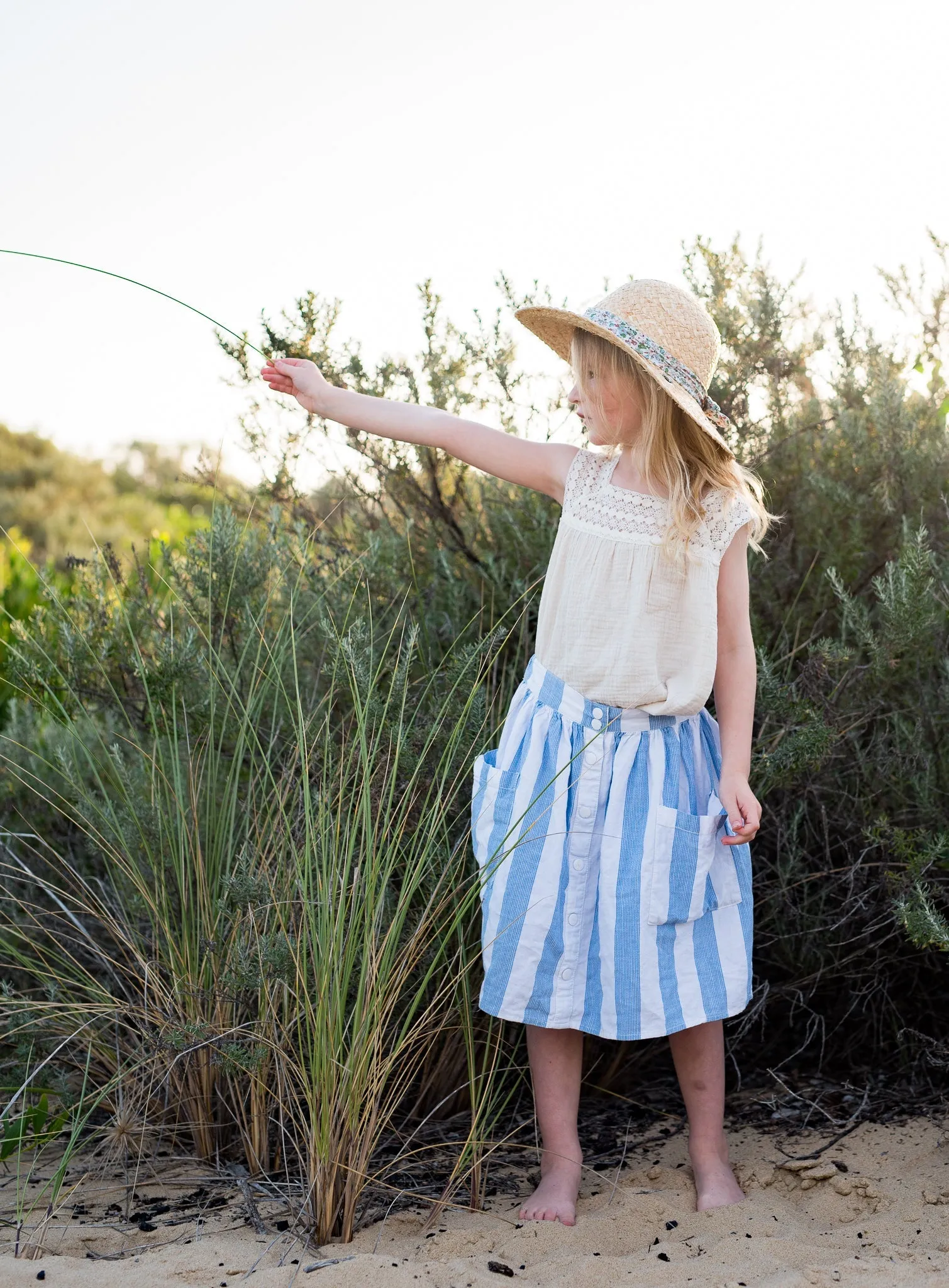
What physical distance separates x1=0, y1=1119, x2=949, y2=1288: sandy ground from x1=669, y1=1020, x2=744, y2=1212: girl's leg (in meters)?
0.07

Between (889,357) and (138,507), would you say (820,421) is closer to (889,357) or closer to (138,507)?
(889,357)

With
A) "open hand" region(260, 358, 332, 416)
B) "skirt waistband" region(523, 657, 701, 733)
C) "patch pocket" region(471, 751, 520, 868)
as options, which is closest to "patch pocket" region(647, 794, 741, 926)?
"skirt waistband" region(523, 657, 701, 733)

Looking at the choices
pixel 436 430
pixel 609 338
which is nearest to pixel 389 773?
Result: pixel 436 430

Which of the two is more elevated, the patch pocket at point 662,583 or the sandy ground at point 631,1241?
the patch pocket at point 662,583

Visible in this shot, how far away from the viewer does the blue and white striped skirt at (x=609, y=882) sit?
2.17 m

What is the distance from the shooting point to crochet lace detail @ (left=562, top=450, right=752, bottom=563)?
Answer: 2.22 meters

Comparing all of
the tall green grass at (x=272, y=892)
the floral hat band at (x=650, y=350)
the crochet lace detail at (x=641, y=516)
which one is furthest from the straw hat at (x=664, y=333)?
the tall green grass at (x=272, y=892)

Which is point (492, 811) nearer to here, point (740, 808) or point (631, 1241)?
point (740, 808)

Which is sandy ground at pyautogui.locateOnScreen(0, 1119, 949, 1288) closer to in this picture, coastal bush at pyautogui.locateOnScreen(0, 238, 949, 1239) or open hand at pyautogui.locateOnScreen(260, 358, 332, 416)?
coastal bush at pyautogui.locateOnScreen(0, 238, 949, 1239)

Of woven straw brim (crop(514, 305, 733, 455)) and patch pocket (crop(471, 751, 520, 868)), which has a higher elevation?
woven straw brim (crop(514, 305, 733, 455))

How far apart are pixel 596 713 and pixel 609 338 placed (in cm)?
73

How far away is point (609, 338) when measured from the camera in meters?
2.17

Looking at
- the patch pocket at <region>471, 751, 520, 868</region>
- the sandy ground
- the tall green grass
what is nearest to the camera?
the sandy ground

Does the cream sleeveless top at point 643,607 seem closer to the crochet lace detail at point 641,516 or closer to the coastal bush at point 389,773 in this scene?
the crochet lace detail at point 641,516
